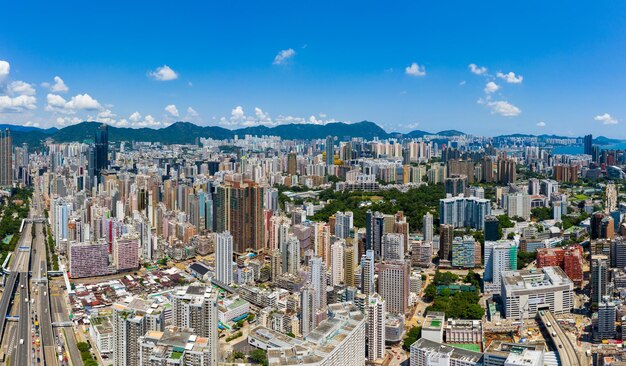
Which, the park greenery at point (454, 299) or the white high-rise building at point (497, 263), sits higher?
the white high-rise building at point (497, 263)

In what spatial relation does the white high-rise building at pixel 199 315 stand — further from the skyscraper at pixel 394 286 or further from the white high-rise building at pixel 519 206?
the white high-rise building at pixel 519 206

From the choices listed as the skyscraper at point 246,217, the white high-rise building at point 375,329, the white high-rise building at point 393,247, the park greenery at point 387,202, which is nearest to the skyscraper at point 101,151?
the park greenery at point 387,202

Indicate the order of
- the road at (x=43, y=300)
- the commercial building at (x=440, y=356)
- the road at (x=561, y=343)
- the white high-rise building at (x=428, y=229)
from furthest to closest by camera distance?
1. the white high-rise building at (x=428, y=229)
2. the road at (x=43, y=300)
3. the road at (x=561, y=343)
4. the commercial building at (x=440, y=356)

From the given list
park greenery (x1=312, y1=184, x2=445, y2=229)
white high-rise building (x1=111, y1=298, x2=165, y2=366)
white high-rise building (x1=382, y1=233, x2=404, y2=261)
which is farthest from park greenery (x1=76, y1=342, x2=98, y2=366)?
park greenery (x1=312, y1=184, x2=445, y2=229)

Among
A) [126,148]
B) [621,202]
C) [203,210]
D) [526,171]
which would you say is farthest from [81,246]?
[126,148]

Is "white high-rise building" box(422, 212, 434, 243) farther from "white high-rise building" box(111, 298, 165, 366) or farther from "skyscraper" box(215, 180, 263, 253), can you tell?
"white high-rise building" box(111, 298, 165, 366)

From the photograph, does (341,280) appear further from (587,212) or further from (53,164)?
(53,164)
